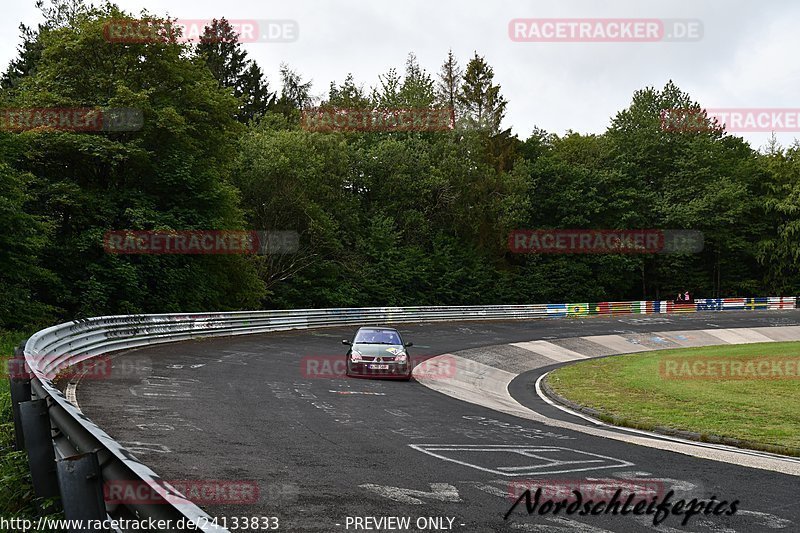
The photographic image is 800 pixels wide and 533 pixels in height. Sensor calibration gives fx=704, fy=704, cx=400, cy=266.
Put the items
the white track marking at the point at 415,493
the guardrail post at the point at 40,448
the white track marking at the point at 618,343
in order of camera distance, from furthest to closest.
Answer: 1. the white track marking at the point at 618,343
2. the white track marking at the point at 415,493
3. the guardrail post at the point at 40,448

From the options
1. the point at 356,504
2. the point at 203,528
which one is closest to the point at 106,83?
the point at 356,504

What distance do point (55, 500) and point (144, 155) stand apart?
99.7 ft

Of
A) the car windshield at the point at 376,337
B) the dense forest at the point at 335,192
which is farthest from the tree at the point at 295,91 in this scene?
the car windshield at the point at 376,337

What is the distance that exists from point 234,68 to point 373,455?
7341 cm

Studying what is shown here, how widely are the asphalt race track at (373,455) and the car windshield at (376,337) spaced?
2921 millimetres

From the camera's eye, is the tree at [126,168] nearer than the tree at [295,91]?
Yes

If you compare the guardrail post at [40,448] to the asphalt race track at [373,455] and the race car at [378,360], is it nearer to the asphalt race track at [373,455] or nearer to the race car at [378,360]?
the asphalt race track at [373,455]

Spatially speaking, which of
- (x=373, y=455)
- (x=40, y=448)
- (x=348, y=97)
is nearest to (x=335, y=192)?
(x=348, y=97)

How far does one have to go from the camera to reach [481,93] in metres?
75.5

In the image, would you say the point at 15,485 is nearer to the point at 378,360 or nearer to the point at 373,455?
the point at 373,455

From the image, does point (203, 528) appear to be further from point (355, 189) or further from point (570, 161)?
point (570, 161)

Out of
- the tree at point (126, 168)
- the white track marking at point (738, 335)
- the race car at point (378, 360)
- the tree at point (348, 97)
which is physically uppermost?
the tree at point (348, 97)

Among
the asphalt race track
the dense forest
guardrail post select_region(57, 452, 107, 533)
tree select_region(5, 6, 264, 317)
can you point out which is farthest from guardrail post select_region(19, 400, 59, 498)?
tree select_region(5, 6, 264, 317)

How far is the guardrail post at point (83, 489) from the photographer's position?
3.81 meters
